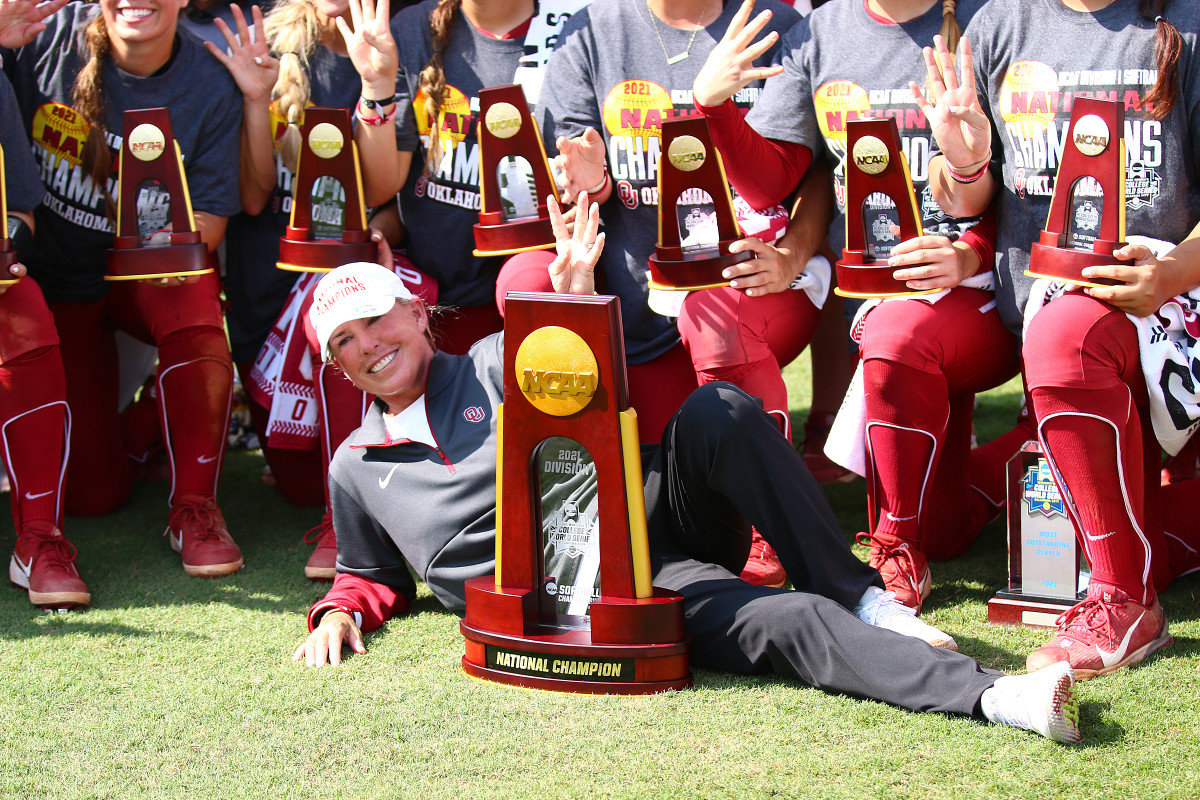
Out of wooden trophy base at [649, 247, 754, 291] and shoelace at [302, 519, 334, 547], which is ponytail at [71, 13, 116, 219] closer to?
shoelace at [302, 519, 334, 547]

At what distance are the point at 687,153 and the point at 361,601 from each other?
1282mm

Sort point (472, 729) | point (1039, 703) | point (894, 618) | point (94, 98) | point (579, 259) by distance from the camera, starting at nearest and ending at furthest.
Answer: point (1039, 703)
point (472, 729)
point (894, 618)
point (579, 259)
point (94, 98)

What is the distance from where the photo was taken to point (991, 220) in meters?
2.88

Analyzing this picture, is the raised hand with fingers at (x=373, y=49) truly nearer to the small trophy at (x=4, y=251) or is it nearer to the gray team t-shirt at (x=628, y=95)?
the gray team t-shirt at (x=628, y=95)

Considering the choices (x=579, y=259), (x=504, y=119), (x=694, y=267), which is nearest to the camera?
(x=579, y=259)

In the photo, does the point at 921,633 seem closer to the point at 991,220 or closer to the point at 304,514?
the point at 991,220

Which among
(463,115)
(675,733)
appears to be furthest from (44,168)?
(675,733)

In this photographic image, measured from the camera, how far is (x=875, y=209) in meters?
2.86

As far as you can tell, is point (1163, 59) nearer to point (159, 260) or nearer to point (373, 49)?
point (373, 49)

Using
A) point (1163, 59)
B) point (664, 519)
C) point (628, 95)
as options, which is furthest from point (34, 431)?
point (1163, 59)

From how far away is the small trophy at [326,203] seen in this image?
325cm

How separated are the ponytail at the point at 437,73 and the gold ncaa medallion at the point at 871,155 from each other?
49.9 inches

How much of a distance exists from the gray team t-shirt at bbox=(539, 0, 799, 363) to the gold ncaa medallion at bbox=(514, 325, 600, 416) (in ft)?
3.78

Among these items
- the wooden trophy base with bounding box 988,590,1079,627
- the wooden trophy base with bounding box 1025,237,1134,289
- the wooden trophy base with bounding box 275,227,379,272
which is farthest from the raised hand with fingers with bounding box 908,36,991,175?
the wooden trophy base with bounding box 275,227,379,272
